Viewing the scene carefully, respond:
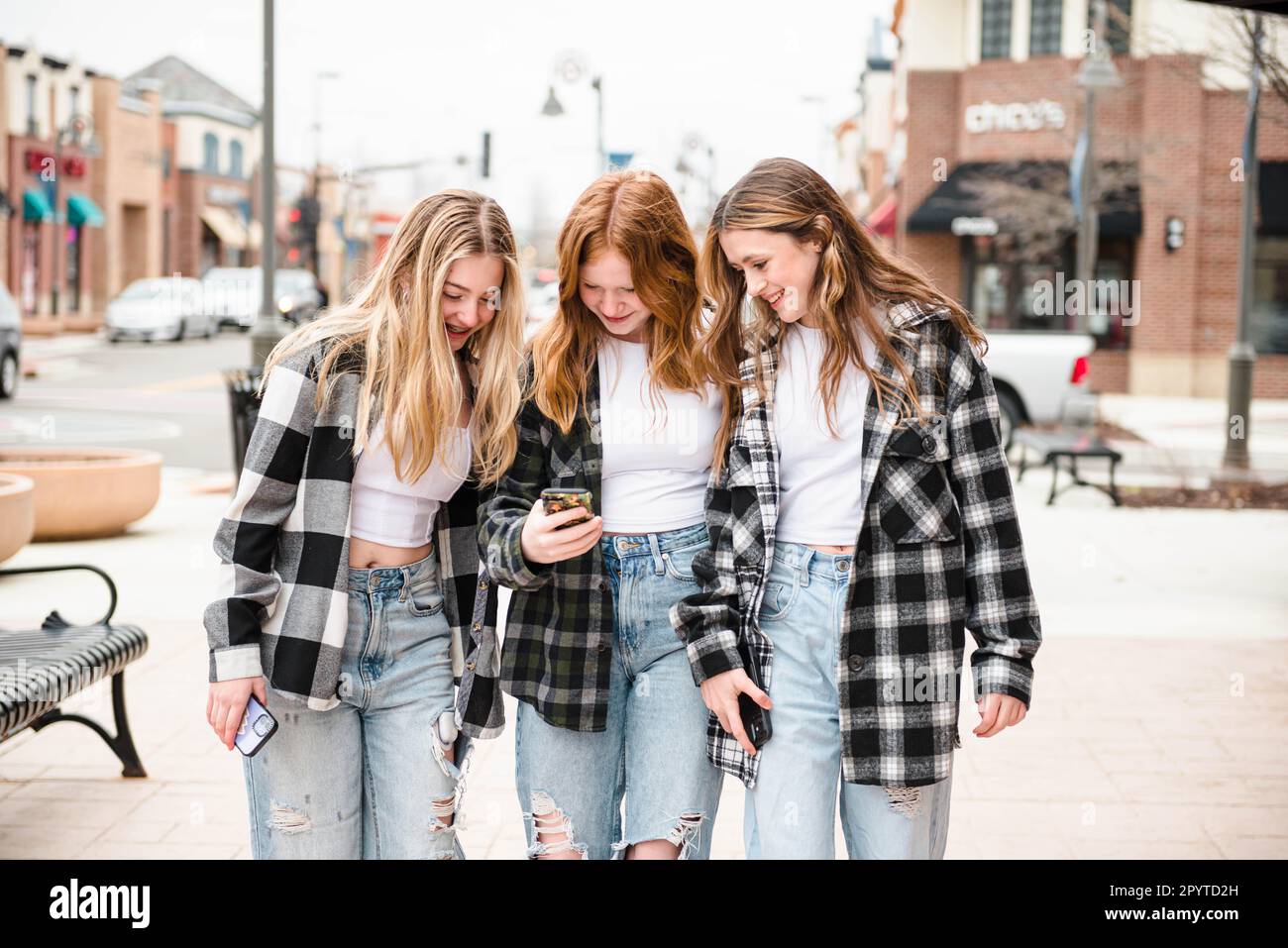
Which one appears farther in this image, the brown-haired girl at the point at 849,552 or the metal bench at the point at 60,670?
the metal bench at the point at 60,670

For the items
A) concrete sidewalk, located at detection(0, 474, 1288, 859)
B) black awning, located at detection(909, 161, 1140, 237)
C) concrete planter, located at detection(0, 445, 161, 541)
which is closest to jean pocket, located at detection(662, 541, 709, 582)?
concrete sidewalk, located at detection(0, 474, 1288, 859)

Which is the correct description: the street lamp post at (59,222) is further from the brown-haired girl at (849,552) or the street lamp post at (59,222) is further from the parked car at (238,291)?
the brown-haired girl at (849,552)

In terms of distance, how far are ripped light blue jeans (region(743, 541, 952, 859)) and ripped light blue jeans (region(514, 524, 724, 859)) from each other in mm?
182

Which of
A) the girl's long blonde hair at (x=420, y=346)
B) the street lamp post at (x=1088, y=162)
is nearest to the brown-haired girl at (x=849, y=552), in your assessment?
the girl's long blonde hair at (x=420, y=346)

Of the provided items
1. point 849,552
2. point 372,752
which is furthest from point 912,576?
point 372,752

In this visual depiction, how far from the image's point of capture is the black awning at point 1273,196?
22938 millimetres

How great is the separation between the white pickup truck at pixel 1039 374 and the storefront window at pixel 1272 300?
36.6ft

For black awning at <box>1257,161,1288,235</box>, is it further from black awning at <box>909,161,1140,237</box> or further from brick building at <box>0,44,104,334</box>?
brick building at <box>0,44,104,334</box>

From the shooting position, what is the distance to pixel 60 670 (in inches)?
167

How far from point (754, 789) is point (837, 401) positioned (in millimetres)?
785

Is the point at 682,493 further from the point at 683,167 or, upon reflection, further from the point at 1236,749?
the point at 683,167

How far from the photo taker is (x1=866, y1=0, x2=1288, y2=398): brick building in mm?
23281

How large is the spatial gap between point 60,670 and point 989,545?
3051mm
